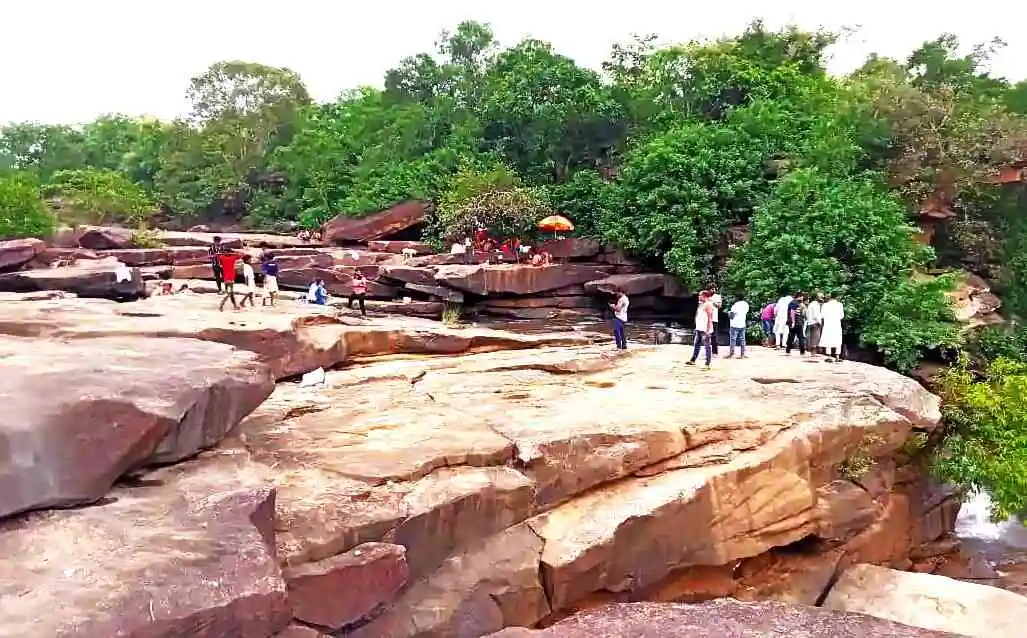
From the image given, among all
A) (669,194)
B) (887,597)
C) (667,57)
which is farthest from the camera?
(667,57)

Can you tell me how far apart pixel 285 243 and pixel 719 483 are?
22647mm

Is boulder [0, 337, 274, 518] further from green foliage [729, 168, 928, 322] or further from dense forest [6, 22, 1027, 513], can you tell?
green foliage [729, 168, 928, 322]

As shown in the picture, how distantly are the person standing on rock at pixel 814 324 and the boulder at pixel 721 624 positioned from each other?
8.28 meters

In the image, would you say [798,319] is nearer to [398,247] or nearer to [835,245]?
[835,245]

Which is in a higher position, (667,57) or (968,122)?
(667,57)

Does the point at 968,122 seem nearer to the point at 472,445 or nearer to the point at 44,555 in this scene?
the point at 472,445

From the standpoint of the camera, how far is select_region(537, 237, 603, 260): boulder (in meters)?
24.0

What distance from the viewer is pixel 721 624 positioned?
600 cm

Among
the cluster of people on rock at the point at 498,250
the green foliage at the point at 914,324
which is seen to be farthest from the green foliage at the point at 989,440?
the cluster of people on rock at the point at 498,250

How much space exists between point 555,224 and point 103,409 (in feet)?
63.3

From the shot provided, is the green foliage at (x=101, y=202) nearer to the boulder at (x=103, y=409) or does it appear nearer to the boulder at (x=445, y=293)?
the boulder at (x=445, y=293)

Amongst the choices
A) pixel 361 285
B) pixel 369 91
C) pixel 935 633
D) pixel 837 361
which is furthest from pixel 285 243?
pixel 935 633

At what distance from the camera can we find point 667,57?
1068 inches

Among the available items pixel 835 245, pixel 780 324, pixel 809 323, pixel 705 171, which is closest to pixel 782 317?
pixel 780 324
